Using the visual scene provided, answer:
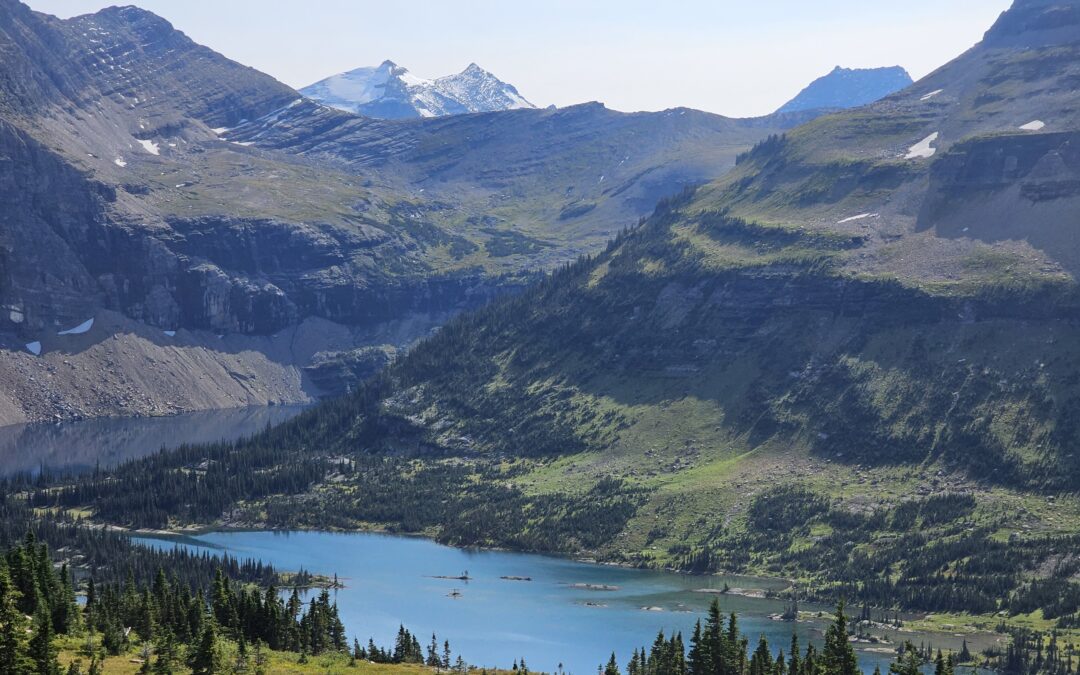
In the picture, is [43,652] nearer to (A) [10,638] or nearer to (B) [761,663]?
(A) [10,638]

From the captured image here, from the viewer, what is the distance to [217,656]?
119000 mm

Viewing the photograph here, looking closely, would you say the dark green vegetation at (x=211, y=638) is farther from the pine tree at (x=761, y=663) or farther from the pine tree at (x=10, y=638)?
the pine tree at (x=10, y=638)

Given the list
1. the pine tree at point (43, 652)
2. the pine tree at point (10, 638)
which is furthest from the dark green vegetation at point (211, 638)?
the pine tree at point (10, 638)

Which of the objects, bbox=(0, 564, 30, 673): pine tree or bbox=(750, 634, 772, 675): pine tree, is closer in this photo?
bbox=(0, 564, 30, 673): pine tree

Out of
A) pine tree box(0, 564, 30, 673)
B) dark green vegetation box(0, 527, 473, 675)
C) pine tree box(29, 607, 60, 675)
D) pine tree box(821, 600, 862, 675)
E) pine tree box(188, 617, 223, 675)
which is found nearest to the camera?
pine tree box(0, 564, 30, 673)

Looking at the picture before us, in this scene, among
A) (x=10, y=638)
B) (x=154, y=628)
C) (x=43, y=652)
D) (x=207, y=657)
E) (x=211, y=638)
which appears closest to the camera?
(x=10, y=638)

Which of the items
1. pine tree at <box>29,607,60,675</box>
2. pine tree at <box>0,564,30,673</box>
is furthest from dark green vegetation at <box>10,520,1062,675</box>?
pine tree at <box>0,564,30,673</box>

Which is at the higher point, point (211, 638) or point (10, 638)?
point (10, 638)

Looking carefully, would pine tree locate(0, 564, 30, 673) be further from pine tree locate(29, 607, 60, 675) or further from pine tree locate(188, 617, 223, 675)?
pine tree locate(188, 617, 223, 675)

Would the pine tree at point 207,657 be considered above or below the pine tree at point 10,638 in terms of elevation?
below

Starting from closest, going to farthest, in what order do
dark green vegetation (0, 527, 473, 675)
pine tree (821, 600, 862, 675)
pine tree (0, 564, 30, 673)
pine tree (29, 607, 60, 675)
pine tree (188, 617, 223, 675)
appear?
1. pine tree (0, 564, 30, 673)
2. pine tree (29, 607, 60, 675)
3. dark green vegetation (0, 527, 473, 675)
4. pine tree (188, 617, 223, 675)
5. pine tree (821, 600, 862, 675)

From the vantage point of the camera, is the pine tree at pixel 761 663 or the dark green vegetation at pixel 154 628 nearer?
the dark green vegetation at pixel 154 628

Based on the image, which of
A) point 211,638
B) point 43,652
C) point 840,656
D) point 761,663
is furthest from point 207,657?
point 761,663

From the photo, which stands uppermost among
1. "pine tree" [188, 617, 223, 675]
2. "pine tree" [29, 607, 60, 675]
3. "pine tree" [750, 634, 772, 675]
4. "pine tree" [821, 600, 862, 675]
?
"pine tree" [29, 607, 60, 675]
